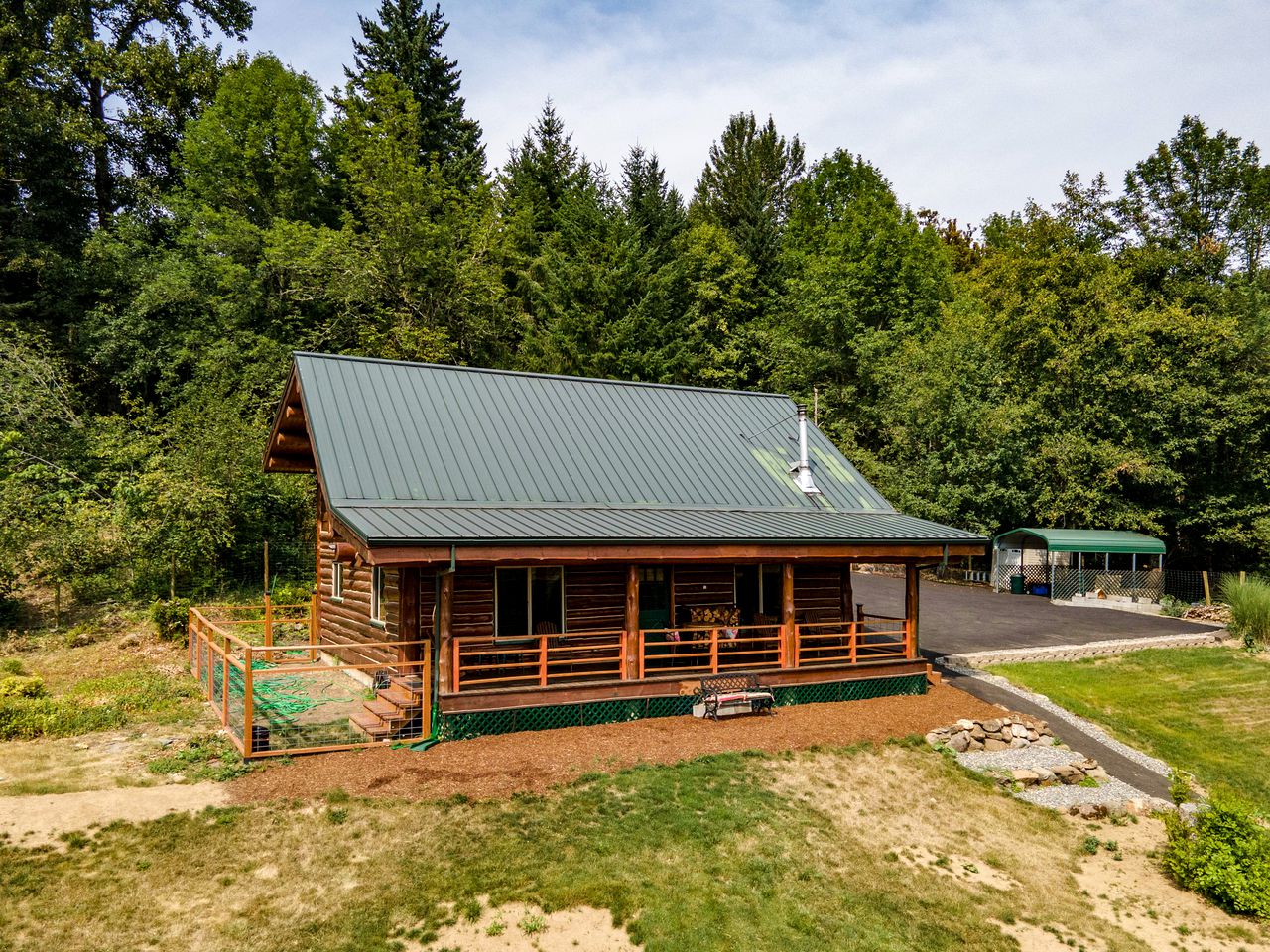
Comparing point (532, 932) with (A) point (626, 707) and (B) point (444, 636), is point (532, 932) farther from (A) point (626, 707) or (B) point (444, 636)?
(A) point (626, 707)

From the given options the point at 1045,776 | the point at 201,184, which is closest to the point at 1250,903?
the point at 1045,776

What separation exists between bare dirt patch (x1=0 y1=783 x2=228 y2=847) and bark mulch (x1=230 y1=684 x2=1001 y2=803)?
20.1 inches

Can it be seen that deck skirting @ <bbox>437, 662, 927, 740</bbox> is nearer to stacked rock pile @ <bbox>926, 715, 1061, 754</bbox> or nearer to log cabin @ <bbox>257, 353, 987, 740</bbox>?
log cabin @ <bbox>257, 353, 987, 740</bbox>

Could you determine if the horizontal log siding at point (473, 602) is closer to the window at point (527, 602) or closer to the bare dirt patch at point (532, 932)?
the window at point (527, 602)

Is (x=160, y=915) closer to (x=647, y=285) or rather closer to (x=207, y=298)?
(x=207, y=298)

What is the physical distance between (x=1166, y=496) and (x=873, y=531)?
93.2ft

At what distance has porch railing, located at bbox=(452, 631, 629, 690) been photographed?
1350 centimetres

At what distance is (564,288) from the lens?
38.3 metres

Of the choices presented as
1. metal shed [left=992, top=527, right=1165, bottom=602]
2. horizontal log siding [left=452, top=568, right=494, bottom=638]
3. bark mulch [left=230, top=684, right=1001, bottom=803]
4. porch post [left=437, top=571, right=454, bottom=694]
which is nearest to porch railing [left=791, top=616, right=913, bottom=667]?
bark mulch [left=230, top=684, right=1001, bottom=803]

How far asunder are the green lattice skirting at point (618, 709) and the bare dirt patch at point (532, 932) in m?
4.84

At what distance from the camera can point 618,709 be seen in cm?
1406

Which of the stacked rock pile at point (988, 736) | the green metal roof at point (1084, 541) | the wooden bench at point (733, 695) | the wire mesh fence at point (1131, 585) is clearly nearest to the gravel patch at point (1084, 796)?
the stacked rock pile at point (988, 736)

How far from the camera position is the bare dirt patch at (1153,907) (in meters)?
9.02

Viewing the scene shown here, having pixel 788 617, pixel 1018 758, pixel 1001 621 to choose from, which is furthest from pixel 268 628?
pixel 1001 621
